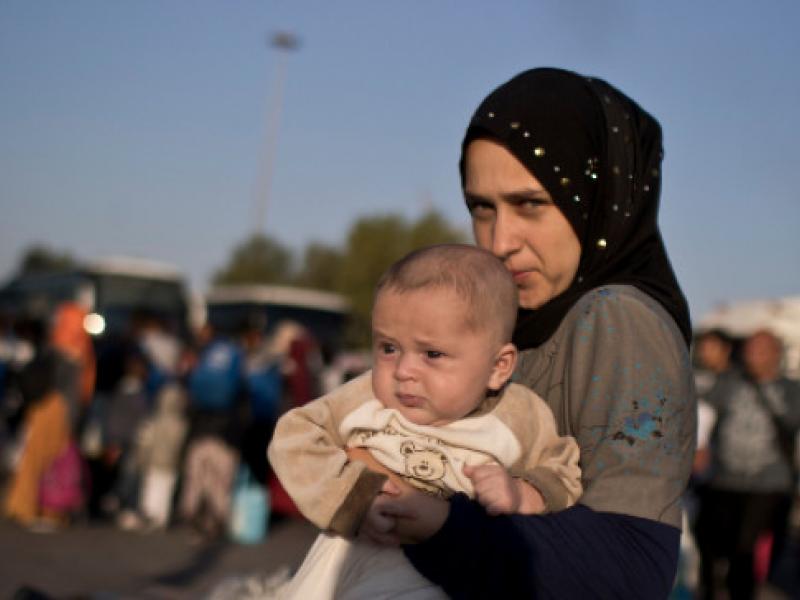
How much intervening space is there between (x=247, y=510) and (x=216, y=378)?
4.71ft

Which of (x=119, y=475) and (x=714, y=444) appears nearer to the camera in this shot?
(x=714, y=444)

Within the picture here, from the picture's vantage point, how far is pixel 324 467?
2070 millimetres

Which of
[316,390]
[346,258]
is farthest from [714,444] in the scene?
[346,258]

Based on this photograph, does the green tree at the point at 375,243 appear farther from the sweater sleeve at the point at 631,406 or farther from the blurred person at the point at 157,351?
the sweater sleeve at the point at 631,406

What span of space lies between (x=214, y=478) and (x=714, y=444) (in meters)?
5.28

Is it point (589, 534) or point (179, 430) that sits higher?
point (589, 534)

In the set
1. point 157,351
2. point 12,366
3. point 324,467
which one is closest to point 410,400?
point 324,467

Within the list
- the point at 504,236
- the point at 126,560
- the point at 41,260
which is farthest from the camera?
the point at 41,260

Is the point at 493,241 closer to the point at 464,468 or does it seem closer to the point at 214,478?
the point at 464,468

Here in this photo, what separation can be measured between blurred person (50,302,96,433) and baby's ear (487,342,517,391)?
9.77 metres

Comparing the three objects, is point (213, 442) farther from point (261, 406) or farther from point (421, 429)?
point (421, 429)

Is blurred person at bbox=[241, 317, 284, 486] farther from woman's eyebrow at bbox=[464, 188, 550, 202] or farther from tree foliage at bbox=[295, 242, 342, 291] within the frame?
tree foliage at bbox=[295, 242, 342, 291]

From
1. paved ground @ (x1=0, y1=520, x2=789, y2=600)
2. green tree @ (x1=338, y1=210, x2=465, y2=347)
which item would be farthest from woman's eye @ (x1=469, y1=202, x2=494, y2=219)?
green tree @ (x1=338, y1=210, x2=465, y2=347)

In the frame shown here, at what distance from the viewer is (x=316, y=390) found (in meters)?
13.6
